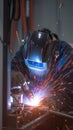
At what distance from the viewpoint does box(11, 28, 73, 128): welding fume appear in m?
2.00

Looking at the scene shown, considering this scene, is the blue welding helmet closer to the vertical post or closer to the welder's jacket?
the welder's jacket

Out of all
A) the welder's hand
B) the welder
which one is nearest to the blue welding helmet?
the welder

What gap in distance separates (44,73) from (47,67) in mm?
106

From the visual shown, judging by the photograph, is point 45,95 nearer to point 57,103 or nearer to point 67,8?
point 57,103

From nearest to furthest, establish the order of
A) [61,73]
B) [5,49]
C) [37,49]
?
[5,49] < [37,49] < [61,73]

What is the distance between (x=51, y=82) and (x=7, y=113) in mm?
1287

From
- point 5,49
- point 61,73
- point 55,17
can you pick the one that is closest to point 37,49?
point 61,73

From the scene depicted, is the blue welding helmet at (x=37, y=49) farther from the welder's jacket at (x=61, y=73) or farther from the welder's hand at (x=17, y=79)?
the welder's jacket at (x=61, y=73)

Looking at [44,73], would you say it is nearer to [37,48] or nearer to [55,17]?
[37,48]

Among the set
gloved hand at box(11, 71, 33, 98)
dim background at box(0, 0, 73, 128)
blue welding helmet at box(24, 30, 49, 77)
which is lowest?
gloved hand at box(11, 71, 33, 98)

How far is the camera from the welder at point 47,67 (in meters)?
2.08

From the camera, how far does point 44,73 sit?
2406 mm

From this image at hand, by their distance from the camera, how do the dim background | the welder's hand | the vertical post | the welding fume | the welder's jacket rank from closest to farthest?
the vertical post
the welding fume
the welder's hand
the welder's jacket
the dim background

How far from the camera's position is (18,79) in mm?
2201
